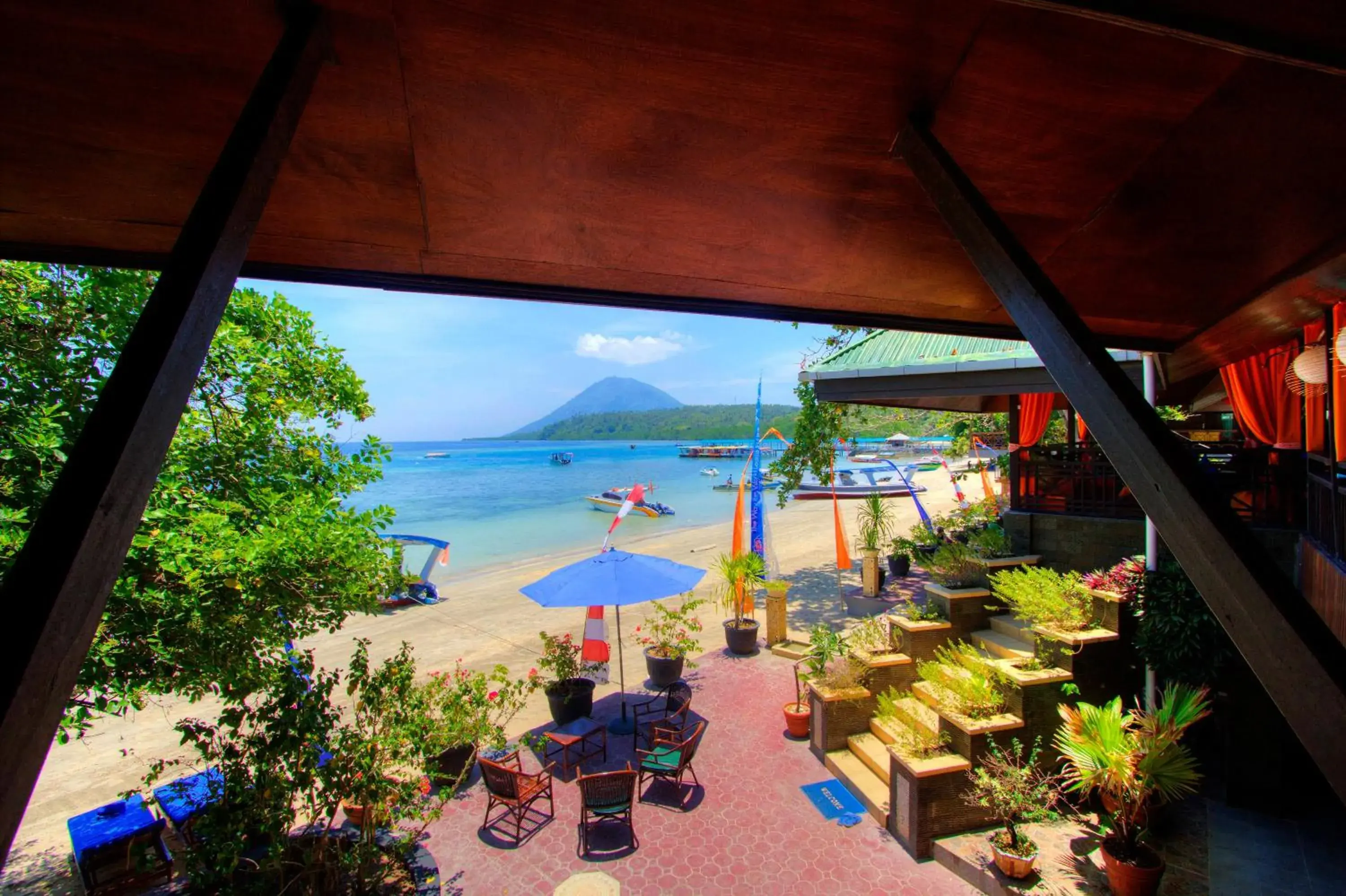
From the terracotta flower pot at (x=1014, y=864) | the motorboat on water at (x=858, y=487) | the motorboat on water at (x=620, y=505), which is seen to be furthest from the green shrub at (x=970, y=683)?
the motorboat on water at (x=620, y=505)

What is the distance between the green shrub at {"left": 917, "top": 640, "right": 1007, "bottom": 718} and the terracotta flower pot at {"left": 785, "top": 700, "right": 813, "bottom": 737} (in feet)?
4.99

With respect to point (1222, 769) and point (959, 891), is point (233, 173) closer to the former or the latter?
point (959, 891)

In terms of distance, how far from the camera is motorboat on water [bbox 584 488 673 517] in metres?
41.1

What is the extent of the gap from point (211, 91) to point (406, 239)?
0.65m

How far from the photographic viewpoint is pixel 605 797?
542 cm

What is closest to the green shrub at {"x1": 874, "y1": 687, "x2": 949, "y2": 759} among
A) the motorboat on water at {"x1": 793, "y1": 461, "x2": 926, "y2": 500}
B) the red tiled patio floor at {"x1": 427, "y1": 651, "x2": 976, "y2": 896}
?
the red tiled patio floor at {"x1": 427, "y1": 651, "x2": 976, "y2": 896}

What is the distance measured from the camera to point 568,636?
827cm

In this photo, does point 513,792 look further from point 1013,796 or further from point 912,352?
point 912,352

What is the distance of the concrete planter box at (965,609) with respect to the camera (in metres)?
7.43

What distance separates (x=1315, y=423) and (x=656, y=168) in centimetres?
810

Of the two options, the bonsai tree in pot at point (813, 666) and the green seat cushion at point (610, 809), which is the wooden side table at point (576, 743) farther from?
the bonsai tree in pot at point (813, 666)

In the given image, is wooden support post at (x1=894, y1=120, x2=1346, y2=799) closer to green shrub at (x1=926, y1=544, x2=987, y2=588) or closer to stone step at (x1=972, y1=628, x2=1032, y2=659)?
stone step at (x1=972, y1=628, x2=1032, y2=659)

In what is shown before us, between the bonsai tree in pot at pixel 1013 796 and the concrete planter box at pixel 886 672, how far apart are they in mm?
1542

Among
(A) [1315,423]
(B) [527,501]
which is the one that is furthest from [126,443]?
(B) [527,501]
